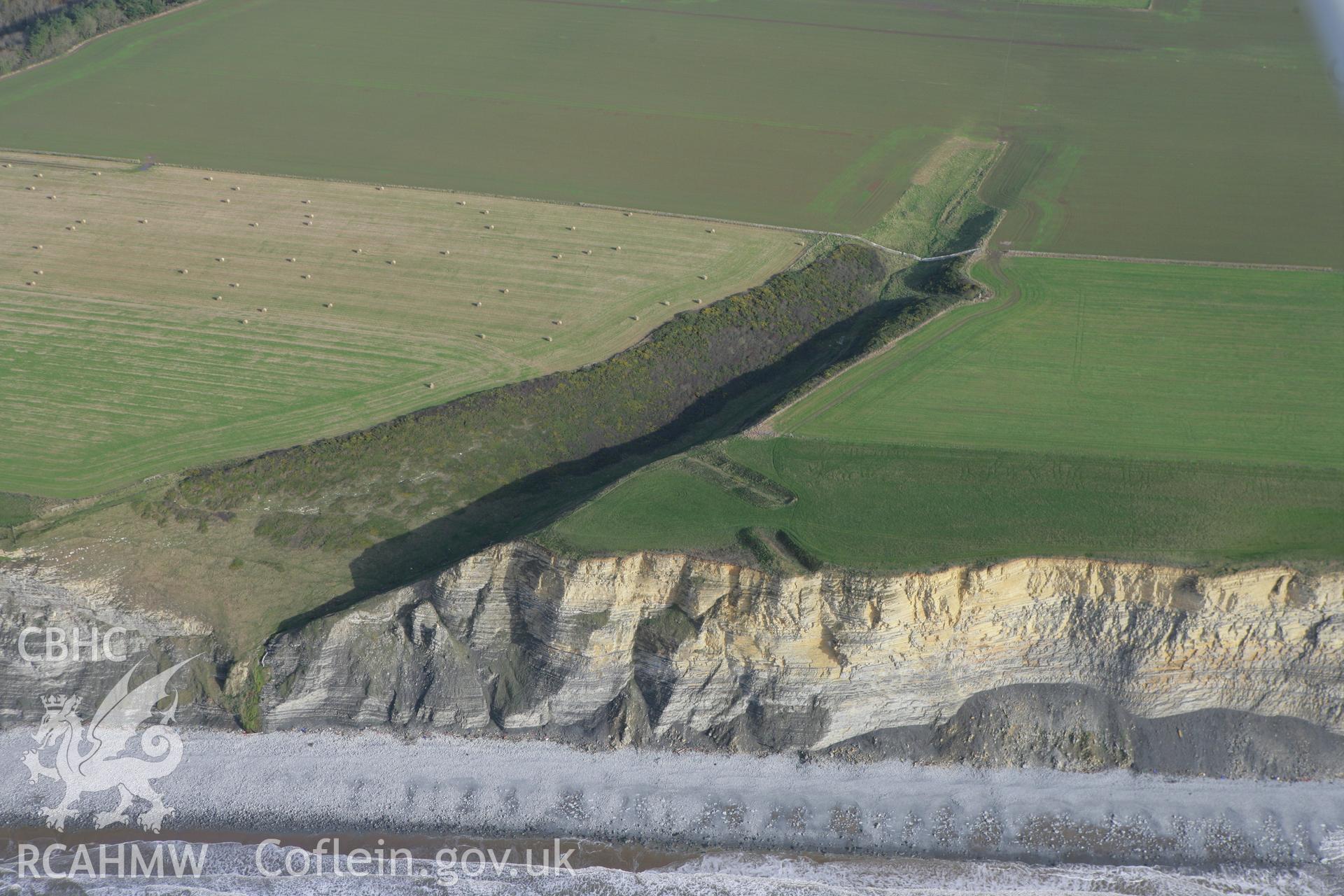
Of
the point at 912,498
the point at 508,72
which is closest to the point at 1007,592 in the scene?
the point at 912,498

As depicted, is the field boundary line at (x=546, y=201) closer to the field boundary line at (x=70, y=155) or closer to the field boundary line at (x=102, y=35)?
the field boundary line at (x=70, y=155)

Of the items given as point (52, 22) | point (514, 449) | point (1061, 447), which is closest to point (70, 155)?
point (52, 22)

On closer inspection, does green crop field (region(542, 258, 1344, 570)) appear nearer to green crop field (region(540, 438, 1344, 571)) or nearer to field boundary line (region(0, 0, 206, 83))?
green crop field (region(540, 438, 1344, 571))

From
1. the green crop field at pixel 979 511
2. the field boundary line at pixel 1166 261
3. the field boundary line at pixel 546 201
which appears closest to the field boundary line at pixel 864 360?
the green crop field at pixel 979 511

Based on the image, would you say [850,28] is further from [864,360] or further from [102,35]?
[102,35]

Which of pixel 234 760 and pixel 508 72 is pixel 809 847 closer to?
pixel 234 760

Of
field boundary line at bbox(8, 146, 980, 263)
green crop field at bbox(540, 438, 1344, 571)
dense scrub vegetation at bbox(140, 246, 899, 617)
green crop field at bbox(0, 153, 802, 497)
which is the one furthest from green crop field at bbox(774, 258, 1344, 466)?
green crop field at bbox(0, 153, 802, 497)
